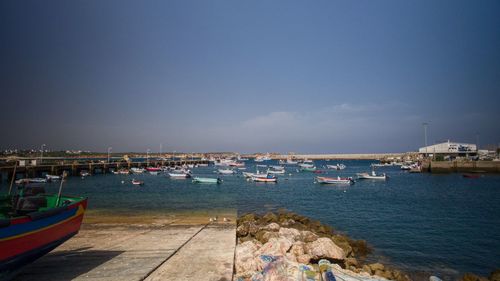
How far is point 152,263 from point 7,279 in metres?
3.62

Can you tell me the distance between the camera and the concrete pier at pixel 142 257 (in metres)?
8.61

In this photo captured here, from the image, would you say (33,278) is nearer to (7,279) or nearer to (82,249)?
(7,279)

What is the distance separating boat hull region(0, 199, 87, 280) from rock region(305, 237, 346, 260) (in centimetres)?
876

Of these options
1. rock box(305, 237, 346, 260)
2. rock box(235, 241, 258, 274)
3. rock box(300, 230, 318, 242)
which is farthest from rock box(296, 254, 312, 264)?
rock box(300, 230, 318, 242)

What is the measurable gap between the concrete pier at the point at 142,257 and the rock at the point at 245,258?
0.95 feet

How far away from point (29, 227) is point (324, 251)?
1001 cm

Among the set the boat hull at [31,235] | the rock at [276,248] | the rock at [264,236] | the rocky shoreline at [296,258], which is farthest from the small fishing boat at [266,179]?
the boat hull at [31,235]

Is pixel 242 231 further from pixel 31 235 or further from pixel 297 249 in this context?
pixel 31 235

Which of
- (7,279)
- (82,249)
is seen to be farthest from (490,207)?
(7,279)

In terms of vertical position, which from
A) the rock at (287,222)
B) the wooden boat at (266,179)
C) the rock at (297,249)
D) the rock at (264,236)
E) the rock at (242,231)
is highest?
the rock at (297,249)

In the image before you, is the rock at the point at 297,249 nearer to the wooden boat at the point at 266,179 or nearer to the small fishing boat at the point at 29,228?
the small fishing boat at the point at 29,228

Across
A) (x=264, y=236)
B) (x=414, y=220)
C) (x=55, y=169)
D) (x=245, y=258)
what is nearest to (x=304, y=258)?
(x=245, y=258)

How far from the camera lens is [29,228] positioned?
731 centimetres

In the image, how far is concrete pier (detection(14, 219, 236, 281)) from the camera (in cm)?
861
